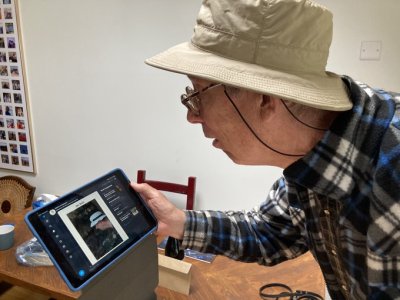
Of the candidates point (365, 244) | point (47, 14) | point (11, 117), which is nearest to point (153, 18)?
point (47, 14)

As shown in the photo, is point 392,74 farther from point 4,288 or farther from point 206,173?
point 4,288

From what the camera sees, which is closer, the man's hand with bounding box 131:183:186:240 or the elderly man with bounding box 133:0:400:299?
the elderly man with bounding box 133:0:400:299

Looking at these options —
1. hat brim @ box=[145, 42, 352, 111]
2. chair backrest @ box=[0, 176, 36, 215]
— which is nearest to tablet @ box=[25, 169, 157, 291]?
hat brim @ box=[145, 42, 352, 111]

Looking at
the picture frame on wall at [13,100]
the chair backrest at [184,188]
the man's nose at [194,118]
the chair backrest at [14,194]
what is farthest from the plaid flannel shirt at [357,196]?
the picture frame on wall at [13,100]

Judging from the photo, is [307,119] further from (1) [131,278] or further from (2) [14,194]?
(2) [14,194]

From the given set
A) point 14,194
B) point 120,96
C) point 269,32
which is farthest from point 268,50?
point 14,194

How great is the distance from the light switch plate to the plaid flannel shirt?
1.22 meters

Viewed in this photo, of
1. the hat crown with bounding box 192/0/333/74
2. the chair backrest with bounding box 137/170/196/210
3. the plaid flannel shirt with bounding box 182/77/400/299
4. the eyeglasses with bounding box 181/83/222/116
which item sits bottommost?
the chair backrest with bounding box 137/170/196/210

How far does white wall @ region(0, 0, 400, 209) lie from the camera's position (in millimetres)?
2129

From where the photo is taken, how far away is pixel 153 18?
2102 mm

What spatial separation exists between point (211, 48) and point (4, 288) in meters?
2.29

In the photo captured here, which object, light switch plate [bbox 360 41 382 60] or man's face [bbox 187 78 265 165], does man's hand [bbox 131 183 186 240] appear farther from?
light switch plate [bbox 360 41 382 60]

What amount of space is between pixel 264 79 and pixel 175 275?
0.70 meters

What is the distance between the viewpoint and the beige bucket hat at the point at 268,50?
1.95 feet
